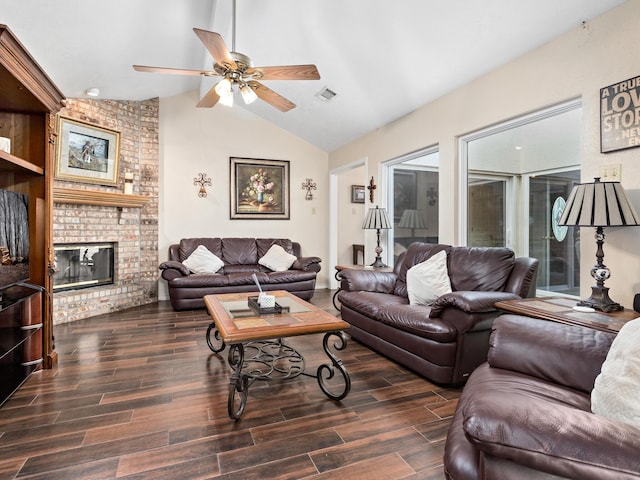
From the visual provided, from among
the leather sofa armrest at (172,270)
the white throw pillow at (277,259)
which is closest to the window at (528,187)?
the white throw pillow at (277,259)

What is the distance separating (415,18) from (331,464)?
10.6ft

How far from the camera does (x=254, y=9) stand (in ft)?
11.4

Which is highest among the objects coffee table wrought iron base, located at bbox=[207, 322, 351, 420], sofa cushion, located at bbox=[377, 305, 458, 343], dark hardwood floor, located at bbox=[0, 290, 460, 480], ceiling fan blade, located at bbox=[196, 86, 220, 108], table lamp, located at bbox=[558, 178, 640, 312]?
ceiling fan blade, located at bbox=[196, 86, 220, 108]

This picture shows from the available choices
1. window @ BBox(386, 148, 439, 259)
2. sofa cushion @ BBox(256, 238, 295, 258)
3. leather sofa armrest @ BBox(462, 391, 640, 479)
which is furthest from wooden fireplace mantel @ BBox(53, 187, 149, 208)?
leather sofa armrest @ BBox(462, 391, 640, 479)

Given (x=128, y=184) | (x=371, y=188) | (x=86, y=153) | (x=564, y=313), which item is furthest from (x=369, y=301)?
(x=86, y=153)

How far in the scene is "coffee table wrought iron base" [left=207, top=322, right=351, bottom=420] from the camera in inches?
83.4

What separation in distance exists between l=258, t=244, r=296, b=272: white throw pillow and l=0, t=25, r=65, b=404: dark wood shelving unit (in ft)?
10.4

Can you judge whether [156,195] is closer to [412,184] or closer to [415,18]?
[412,184]

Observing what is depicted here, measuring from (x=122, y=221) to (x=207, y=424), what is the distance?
3.92m

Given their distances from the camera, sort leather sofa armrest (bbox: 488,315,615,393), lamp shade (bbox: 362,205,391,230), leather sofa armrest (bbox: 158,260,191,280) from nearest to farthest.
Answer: leather sofa armrest (bbox: 488,315,615,393) → lamp shade (bbox: 362,205,391,230) → leather sofa armrest (bbox: 158,260,191,280)

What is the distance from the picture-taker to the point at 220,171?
19.6 feet

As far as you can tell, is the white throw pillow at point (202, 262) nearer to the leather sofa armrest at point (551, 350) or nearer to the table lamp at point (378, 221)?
the table lamp at point (378, 221)

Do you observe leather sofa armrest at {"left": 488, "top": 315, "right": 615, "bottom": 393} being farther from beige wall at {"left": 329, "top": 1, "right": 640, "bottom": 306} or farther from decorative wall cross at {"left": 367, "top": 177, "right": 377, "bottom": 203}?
decorative wall cross at {"left": 367, "top": 177, "right": 377, "bottom": 203}

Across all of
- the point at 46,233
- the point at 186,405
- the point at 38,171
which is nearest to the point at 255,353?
the point at 186,405
